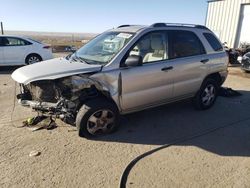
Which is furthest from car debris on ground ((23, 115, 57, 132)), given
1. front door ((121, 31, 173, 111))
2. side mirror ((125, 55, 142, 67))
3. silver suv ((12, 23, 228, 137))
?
side mirror ((125, 55, 142, 67))

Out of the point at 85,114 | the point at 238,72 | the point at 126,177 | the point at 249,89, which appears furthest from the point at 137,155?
the point at 238,72

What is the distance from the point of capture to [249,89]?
8508 mm

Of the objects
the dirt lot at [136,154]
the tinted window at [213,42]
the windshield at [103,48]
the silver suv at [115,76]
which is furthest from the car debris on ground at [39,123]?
the tinted window at [213,42]

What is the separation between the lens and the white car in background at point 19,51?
453 inches

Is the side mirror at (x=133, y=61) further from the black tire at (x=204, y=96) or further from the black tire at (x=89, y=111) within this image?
the black tire at (x=204, y=96)

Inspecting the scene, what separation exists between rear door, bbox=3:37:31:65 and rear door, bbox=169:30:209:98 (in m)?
8.48

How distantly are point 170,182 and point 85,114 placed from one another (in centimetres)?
172

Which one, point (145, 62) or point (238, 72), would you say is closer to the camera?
point (145, 62)

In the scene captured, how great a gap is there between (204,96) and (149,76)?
6.45 feet

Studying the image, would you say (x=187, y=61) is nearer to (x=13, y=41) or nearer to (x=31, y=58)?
(x=31, y=58)

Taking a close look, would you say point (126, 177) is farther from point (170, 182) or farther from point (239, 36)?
point (239, 36)

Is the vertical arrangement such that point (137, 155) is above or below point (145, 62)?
below

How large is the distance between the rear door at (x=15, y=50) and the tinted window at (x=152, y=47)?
27.8 feet

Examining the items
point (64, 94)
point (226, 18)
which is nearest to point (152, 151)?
point (64, 94)
